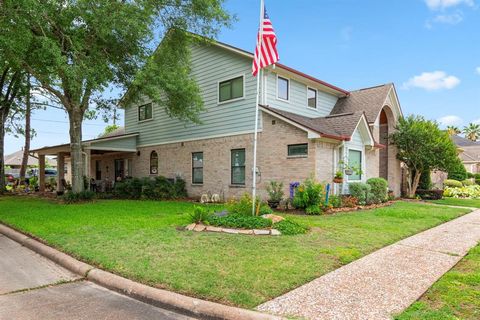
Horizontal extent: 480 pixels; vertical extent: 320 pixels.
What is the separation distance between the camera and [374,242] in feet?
21.9

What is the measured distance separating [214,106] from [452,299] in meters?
13.4

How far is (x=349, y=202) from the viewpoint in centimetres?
Result: 1252

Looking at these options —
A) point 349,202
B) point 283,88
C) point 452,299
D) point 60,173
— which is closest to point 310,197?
point 349,202

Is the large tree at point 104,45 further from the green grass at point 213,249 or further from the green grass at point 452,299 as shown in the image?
the green grass at point 452,299

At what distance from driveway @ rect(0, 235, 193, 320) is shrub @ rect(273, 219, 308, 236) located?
162 inches

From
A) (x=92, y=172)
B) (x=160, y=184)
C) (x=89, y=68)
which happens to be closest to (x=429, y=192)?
(x=160, y=184)

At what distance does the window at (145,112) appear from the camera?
2012cm

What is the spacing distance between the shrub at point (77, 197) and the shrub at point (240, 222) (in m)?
8.44

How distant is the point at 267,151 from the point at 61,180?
14.0 m

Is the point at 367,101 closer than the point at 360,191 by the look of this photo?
No

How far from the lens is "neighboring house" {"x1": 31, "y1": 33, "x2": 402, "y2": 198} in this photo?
12711 millimetres

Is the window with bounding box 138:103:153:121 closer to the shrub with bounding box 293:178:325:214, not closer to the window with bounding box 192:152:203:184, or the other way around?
the window with bounding box 192:152:203:184

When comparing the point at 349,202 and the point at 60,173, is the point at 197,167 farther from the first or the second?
the point at 60,173

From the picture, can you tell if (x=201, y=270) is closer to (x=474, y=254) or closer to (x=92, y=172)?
(x=474, y=254)
